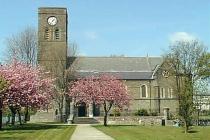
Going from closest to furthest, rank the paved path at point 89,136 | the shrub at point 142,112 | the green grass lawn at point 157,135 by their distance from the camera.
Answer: the paved path at point 89,136, the green grass lawn at point 157,135, the shrub at point 142,112

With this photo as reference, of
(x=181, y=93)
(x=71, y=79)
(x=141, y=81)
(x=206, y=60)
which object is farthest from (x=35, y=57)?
(x=181, y=93)

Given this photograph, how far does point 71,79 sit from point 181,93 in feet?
142

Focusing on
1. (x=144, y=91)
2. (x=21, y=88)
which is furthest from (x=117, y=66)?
(x=21, y=88)

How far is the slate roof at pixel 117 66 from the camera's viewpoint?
80625mm

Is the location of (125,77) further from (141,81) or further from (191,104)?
(191,104)

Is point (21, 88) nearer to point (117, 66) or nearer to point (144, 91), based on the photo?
point (144, 91)

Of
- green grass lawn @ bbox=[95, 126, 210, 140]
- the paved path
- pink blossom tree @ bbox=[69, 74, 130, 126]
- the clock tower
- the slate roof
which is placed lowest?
green grass lawn @ bbox=[95, 126, 210, 140]

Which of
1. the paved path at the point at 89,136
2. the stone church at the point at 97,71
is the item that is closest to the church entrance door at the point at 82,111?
the stone church at the point at 97,71

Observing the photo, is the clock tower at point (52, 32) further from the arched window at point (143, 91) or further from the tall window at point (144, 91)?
the tall window at point (144, 91)

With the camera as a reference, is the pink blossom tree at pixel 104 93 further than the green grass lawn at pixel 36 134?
Yes

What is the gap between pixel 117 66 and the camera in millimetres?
82250

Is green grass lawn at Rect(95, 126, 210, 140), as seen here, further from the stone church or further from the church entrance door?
the church entrance door

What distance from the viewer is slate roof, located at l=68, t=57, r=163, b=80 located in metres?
80.6

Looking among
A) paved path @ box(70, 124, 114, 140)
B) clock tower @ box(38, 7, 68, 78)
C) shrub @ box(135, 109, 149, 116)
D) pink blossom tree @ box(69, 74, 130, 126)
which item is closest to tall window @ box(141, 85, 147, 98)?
shrub @ box(135, 109, 149, 116)
